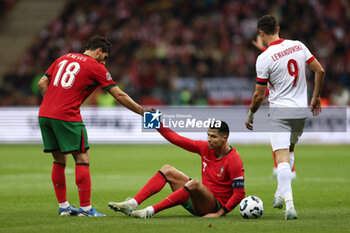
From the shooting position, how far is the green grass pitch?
23.2ft

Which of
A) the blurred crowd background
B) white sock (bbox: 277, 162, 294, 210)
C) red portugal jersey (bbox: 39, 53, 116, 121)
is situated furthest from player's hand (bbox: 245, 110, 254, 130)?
the blurred crowd background

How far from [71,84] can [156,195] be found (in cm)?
341

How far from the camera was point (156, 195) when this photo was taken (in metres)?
10.7

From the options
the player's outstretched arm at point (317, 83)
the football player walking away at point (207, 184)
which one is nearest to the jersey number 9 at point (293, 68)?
the player's outstretched arm at point (317, 83)

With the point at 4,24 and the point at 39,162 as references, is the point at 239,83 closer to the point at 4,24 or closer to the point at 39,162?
the point at 39,162

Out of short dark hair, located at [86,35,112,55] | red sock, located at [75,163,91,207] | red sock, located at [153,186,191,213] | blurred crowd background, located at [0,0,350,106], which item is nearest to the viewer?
red sock, located at [153,186,191,213]

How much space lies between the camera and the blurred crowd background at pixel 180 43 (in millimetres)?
24578

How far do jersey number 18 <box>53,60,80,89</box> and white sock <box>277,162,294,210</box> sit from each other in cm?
270

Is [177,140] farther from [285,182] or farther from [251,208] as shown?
[285,182]

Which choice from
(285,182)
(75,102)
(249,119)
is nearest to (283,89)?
(249,119)

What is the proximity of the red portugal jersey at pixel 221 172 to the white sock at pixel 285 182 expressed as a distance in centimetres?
44

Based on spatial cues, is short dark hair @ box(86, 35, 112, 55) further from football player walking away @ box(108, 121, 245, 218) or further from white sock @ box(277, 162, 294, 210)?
white sock @ box(277, 162, 294, 210)

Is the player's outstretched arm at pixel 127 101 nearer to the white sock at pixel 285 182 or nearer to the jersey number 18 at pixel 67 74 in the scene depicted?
the jersey number 18 at pixel 67 74

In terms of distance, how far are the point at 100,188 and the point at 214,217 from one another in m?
4.22
